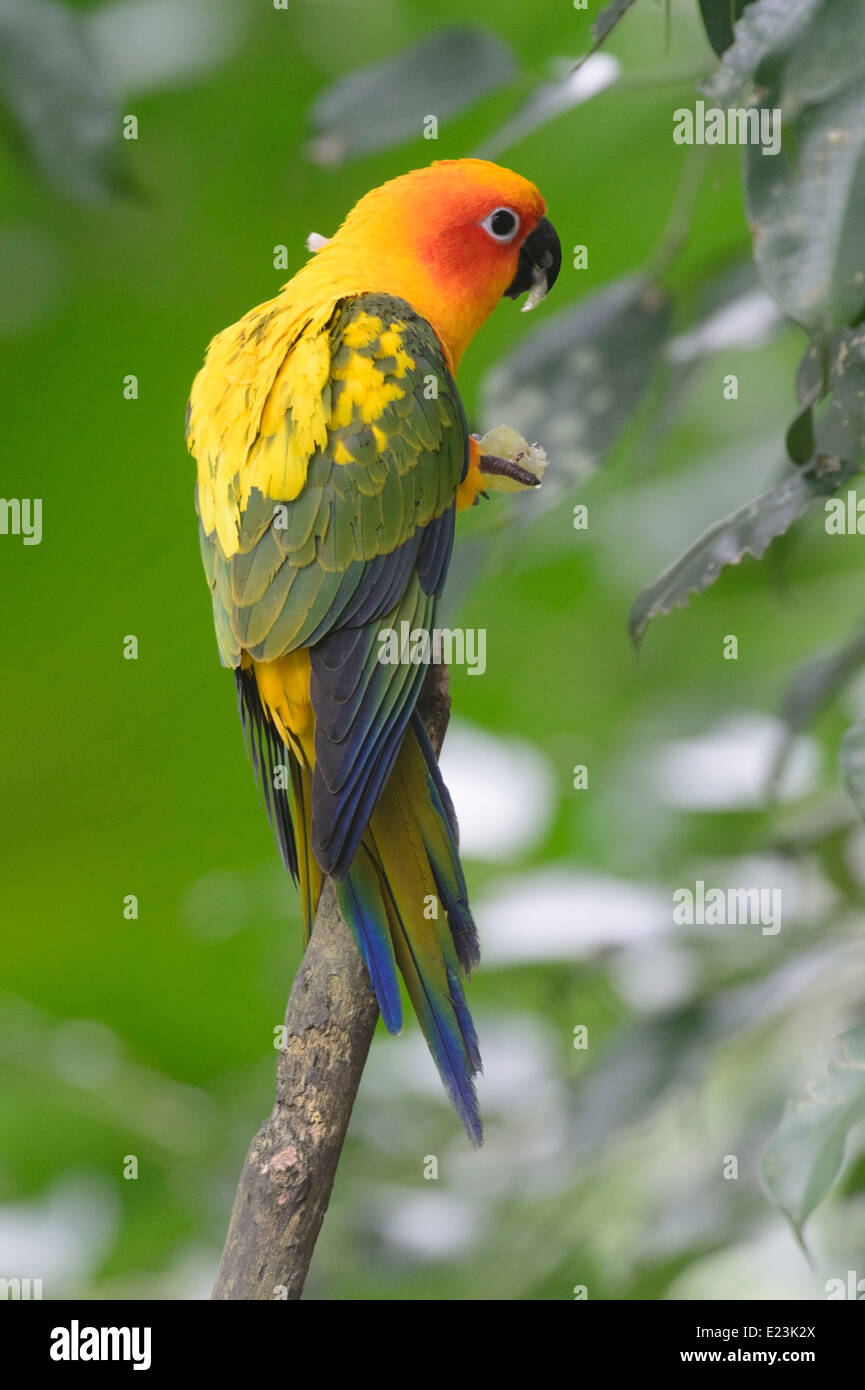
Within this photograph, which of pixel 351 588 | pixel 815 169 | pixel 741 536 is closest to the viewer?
pixel 815 169

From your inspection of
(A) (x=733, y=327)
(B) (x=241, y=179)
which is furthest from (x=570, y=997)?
(B) (x=241, y=179)

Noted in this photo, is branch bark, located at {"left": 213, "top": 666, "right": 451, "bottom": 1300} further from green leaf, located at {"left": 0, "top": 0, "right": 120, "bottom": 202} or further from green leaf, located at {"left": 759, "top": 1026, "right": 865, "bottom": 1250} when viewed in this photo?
green leaf, located at {"left": 0, "top": 0, "right": 120, "bottom": 202}

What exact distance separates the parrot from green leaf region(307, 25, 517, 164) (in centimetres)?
20

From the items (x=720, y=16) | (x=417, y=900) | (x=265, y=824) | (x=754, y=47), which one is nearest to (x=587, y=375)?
(x=720, y=16)

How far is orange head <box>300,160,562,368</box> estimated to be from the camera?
181 cm

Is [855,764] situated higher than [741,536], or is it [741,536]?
[741,536]

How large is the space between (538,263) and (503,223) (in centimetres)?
11

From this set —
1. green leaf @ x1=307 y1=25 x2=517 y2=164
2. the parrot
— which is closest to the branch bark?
the parrot

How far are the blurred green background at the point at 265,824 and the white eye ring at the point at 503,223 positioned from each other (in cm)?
23

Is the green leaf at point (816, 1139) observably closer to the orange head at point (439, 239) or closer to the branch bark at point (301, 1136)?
the branch bark at point (301, 1136)

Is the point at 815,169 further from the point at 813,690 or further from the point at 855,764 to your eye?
the point at 813,690

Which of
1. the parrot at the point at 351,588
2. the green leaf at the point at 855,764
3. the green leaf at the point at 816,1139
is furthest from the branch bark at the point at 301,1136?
the green leaf at the point at 855,764

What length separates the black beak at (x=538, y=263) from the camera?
1.93 meters

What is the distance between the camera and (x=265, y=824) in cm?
251
